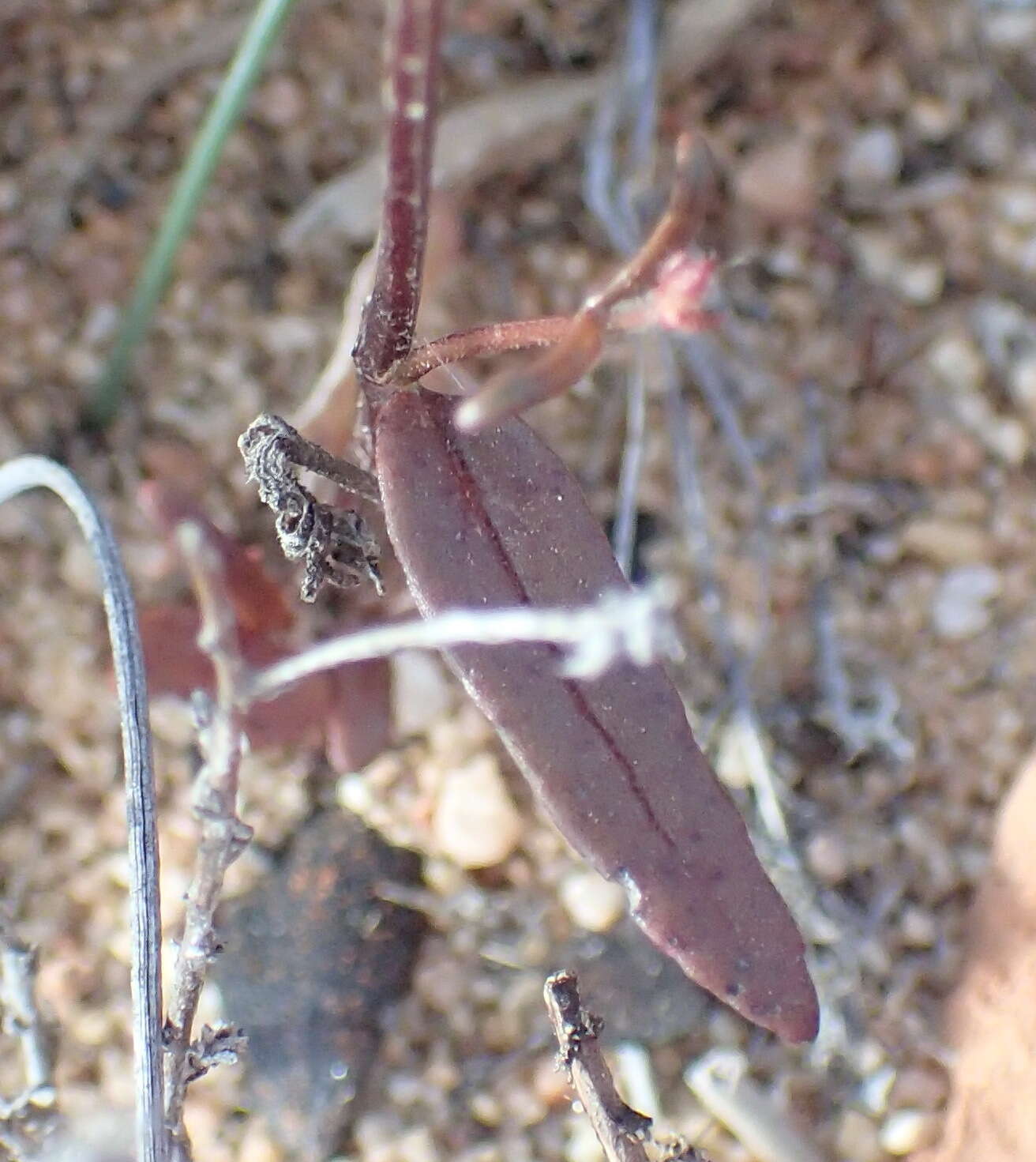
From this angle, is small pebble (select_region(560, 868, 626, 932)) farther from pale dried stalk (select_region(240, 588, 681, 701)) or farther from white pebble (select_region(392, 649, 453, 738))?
pale dried stalk (select_region(240, 588, 681, 701))

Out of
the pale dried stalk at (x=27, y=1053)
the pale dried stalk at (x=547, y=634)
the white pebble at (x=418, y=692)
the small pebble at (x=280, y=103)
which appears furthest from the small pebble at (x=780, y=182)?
the pale dried stalk at (x=27, y=1053)

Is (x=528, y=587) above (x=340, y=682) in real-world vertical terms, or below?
above

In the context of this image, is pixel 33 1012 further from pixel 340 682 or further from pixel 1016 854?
pixel 1016 854

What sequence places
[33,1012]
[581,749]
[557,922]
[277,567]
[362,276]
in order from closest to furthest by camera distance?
1. [581,749]
2. [33,1012]
3. [362,276]
4. [557,922]
5. [277,567]

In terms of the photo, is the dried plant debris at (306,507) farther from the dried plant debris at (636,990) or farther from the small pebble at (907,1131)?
the small pebble at (907,1131)

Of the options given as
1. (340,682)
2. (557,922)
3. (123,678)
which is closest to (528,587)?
(123,678)

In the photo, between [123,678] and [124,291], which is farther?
[124,291]
